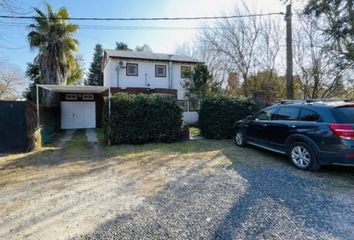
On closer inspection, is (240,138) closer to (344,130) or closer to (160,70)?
(344,130)

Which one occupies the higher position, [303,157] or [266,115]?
[266,115]

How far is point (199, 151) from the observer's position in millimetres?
8938

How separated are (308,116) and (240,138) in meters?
3.39

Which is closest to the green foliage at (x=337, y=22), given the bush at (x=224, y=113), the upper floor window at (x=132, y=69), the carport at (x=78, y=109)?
the bush at (x=224, y=113)

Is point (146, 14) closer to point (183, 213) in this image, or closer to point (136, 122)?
point (136, 122)

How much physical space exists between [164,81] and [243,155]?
12.5 m

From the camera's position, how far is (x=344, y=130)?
5555mm

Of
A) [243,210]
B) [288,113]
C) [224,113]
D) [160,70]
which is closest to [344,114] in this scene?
[288,113]

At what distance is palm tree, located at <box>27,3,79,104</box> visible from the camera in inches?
717

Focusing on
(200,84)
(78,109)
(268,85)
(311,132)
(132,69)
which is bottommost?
(311,132)

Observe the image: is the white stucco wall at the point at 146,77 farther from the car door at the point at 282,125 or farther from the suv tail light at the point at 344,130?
the suv tail light at the point at 344,130

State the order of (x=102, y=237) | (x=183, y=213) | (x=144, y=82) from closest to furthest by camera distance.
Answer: (x=102, y=237), (x=183, y=213), (x=144, y=82)

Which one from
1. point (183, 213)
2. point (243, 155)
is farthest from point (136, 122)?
point (183, 213)

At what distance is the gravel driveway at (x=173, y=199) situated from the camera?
3.41 meters
